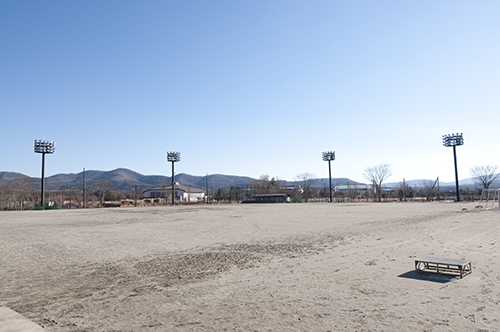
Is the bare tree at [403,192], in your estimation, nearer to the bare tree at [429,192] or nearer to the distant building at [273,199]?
the bare tree at [429,192]

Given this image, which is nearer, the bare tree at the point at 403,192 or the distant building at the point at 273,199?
the distant building at the point at 273,199

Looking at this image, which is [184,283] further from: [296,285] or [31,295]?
[31,295]

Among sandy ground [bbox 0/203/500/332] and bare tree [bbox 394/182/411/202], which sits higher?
bare tree [bbox 394/182/411/202]

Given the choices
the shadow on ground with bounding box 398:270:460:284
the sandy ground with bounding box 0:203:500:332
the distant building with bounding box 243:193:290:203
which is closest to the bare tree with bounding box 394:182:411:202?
the distant building with bounding box 243:193:290:203

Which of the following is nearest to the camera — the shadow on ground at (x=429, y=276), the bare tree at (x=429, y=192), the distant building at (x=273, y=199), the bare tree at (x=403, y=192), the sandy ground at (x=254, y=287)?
the sandy ground at (x=254, y=287)

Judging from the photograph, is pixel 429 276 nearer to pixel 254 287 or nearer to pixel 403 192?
pixel 254 287

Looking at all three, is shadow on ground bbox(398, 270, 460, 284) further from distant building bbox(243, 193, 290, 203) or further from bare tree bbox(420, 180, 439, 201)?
distant building bbox(243, 193, 290, 203)

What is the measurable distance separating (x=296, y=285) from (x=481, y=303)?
3.30m

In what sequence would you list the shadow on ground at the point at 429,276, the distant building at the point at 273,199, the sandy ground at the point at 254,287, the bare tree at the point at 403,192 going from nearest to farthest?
the sandy ground at the point at 254,287 < the shadow on ground at the point at 429,276 < the distant building at the point at 273,199 < the bare tree at the point at 403,192

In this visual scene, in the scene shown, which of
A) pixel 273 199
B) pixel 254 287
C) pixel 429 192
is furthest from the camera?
pixel 273 199

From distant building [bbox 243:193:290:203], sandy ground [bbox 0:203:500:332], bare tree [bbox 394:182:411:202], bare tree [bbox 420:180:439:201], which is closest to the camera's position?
sandy ground [bbox 0:203:500:332]

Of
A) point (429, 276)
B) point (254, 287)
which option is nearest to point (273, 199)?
point (429, 276)

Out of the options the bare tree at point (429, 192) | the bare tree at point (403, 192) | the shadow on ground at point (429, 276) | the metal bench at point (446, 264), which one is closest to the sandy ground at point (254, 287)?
the shadow on ground at point (429, 276)

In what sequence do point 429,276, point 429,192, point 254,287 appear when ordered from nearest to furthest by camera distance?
1. point 254,287
2. point 429,276
3. point 429,192
